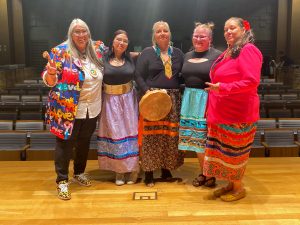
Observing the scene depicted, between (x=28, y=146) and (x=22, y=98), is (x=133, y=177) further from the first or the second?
(x=22, y=98)

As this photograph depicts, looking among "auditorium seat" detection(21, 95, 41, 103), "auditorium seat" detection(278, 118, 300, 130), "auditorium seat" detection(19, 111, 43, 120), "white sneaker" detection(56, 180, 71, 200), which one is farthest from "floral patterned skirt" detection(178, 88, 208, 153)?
"auditorium seat" detection(21, 95, 41, 103)

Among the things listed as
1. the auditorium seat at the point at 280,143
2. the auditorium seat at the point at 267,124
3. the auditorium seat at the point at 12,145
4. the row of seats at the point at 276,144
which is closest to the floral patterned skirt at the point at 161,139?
the row of seats at the point at 276,144

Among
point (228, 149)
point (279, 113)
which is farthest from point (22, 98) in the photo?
point (228, 149)

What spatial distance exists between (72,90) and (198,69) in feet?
3.22

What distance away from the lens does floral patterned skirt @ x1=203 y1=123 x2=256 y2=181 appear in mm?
2605

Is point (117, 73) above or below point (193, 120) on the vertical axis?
above

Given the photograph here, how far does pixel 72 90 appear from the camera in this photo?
2.76 m

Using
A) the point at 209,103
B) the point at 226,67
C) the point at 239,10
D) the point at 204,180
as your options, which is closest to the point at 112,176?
the point at 204,180

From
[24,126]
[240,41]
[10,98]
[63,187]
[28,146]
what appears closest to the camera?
[240,41]

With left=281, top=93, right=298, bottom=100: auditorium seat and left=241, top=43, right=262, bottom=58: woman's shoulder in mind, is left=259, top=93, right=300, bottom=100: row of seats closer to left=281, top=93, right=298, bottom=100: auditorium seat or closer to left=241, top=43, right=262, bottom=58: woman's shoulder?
left=281, top=93, right=298, bottom=100: auditorium seat

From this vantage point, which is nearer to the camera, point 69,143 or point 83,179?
point 69,143

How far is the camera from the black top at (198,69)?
9.30ft

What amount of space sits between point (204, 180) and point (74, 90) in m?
1.32

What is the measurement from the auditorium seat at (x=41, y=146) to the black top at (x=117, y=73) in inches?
58.3
